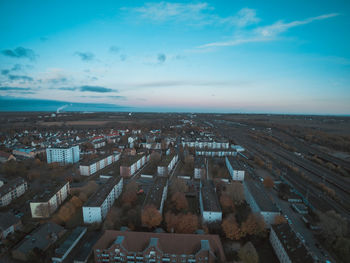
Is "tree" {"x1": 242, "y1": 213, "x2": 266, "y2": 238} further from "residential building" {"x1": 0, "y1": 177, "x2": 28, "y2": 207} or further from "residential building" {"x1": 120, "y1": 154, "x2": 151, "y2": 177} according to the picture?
"residential building" {"x1": 0, "y1": 177, "x2": 28, "y2": 207}

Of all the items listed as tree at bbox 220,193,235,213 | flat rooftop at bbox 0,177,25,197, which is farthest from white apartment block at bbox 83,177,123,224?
tree at bbox 220,193,235,213

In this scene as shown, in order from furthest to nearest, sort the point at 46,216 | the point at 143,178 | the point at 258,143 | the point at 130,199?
the point at 258,143
the point at 143,178
the point at 130,199
the point at 46,216

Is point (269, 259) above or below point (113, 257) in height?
below

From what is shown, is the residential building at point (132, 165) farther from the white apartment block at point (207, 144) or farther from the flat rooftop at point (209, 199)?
the white apartment block at point (207, 144)

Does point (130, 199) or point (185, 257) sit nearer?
point (185, 257)

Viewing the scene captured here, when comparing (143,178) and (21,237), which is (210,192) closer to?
(143,178)

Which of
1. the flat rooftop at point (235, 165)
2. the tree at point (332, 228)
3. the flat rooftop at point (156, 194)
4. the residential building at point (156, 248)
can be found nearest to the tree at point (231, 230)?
the residential building at point (156, 248)

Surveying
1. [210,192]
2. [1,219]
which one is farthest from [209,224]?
[1,219]
